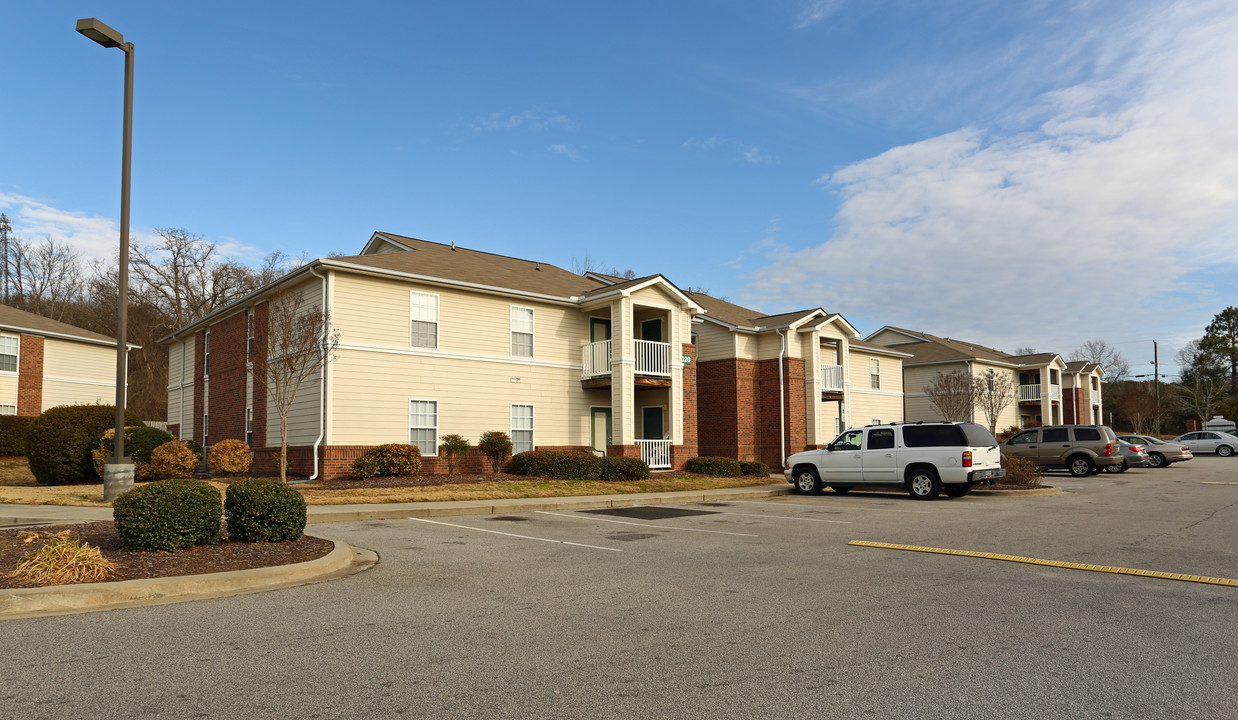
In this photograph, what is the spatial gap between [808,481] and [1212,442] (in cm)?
3658

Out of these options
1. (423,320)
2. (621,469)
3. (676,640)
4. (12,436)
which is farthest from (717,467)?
(12,436)

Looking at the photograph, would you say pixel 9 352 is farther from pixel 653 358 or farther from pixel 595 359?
pixel 653 358

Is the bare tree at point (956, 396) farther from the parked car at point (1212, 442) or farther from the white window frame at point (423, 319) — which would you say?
the white window frame at point (423, 319)

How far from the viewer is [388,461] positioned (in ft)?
66.1

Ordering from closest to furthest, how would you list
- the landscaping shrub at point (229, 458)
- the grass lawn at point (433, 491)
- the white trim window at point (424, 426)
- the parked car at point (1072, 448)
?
the grass lawn at point (433, 491)
the landscaping shrub at point (229, 458)
the white trim window at point (424, 426)
the parked car at point (1072, 448)

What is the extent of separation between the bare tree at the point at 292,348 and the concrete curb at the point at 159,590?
1063cm

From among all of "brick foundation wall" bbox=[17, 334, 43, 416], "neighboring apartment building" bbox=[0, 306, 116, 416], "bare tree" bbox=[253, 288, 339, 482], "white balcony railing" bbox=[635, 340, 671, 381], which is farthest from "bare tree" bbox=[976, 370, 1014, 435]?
"brick foundation wall" bbox=[17, 334, 43, 416]

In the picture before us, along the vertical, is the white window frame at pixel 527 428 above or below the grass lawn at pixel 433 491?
above

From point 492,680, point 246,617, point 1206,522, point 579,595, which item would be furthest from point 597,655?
point 1206,522

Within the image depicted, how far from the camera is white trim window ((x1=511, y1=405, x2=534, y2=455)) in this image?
2409 cm

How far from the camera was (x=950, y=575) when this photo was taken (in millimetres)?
8453

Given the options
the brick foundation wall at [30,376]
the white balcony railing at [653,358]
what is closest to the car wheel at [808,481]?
the white balcony railing at [653,358]

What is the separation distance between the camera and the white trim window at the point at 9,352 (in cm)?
3291

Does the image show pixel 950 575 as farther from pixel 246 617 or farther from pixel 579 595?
pixel 246 617
